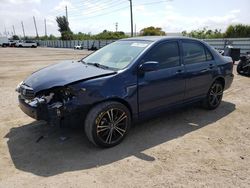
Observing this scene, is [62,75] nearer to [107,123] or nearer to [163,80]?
[107,123]

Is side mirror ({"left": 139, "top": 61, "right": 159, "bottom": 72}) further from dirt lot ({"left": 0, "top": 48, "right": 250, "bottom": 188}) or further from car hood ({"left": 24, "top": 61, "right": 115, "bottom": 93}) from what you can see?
dirt lot ({"left": 0, "top": 48, "right": 250, "bottom": 188})

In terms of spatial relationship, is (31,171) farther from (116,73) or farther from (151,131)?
(151,131)

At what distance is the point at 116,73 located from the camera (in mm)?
3879

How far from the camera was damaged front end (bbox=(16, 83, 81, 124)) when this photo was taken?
A: 352 centimetres

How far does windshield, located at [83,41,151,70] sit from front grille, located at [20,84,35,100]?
1.23 m

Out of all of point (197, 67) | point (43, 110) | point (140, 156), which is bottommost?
point (140, 156)

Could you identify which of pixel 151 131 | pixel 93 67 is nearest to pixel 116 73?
pixel 93 67

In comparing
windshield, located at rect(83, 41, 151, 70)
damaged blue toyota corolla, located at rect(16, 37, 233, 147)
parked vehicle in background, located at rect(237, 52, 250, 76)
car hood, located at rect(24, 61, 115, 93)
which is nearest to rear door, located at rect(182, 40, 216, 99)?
damaged blue toyota corolla, located at rect(16, 37, 233, 147)

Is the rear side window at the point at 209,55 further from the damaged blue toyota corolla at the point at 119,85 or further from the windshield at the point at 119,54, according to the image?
the windshield at the point at 119,54

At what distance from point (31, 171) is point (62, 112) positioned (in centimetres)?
84

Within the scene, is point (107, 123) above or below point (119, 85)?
below

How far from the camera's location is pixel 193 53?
5055mm

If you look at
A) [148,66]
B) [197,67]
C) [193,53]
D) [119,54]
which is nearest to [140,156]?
[148,66]

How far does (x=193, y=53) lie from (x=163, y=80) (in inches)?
44.0
